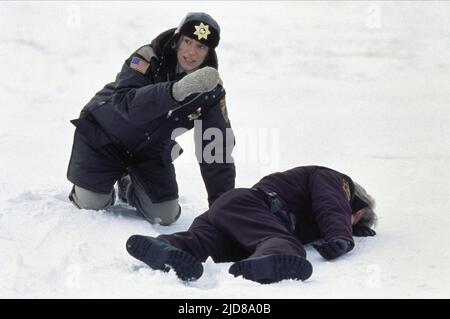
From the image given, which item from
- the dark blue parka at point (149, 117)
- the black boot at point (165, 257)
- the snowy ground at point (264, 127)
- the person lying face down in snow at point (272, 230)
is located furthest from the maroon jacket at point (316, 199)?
the black boot at point (165, 257)

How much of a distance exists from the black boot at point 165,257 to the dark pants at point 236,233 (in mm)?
136

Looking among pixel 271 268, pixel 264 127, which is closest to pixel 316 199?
pixel 271 268

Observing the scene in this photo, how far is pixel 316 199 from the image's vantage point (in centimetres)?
272

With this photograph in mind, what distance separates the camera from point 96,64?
7582mm

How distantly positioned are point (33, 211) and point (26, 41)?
545 centimetres

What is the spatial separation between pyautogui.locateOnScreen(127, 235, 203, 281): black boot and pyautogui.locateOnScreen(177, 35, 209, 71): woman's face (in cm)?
121

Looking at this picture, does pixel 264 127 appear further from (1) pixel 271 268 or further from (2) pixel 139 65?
(1) pixel 271 268

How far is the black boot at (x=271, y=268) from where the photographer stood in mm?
2102

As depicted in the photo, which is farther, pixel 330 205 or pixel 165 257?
pixel 330 205

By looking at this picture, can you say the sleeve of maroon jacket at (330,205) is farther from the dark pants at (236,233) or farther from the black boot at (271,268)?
the black boot at (271,268)

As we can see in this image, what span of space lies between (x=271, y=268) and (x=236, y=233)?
1.25ft

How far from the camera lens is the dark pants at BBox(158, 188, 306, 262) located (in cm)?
236

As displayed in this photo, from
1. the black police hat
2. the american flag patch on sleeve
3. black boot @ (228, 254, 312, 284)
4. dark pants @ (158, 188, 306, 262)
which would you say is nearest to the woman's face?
the black police hat
